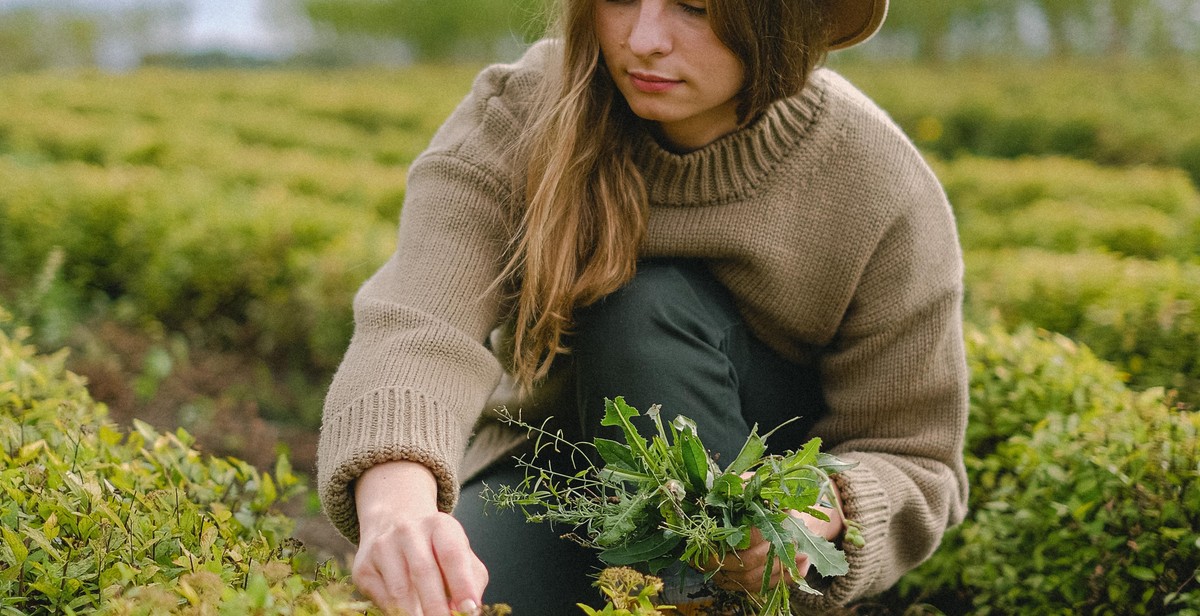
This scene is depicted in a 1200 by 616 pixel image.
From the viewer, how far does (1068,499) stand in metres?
1.83

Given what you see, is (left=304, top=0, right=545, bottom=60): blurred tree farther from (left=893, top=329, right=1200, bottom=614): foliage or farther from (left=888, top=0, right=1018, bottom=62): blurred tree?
(left=893, top=329, right=1200, bottom=614): foliage

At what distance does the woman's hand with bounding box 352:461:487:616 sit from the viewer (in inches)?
45.1

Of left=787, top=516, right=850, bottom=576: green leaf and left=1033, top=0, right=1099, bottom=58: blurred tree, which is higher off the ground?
left=787, top=516, right=850, bottom=576: green leaf

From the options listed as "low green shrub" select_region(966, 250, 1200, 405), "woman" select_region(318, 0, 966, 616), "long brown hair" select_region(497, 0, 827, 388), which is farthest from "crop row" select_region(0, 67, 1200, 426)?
"long brown hair" select_region(497, 0, 827, 388)

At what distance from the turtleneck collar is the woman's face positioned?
0.10 meters

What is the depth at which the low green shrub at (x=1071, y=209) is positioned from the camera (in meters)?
3.82

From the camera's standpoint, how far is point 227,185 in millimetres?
5371

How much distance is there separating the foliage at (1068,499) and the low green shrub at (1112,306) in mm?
513

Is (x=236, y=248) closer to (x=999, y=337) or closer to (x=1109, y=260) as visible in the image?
(x=999, y=337)

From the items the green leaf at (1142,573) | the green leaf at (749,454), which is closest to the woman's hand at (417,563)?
the green leaf at (749,454)

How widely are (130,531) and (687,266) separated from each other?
1.01 meters

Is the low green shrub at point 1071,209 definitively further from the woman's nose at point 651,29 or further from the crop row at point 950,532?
the woman's nose at point 651,29

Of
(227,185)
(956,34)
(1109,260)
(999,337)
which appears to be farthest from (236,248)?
(956,34)

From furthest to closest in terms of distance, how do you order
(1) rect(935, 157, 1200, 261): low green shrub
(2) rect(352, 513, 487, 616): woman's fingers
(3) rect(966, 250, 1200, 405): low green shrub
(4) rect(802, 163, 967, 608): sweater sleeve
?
(1) rect(935, 157, 1200, 261): low green shrub < (3) rect(966, 250, 1200, 405): low green shrub < (4) rect(802, 163, 967, 608): sweater sleeve < (2) rect(352, 513, 487, 616): woman's fingers
